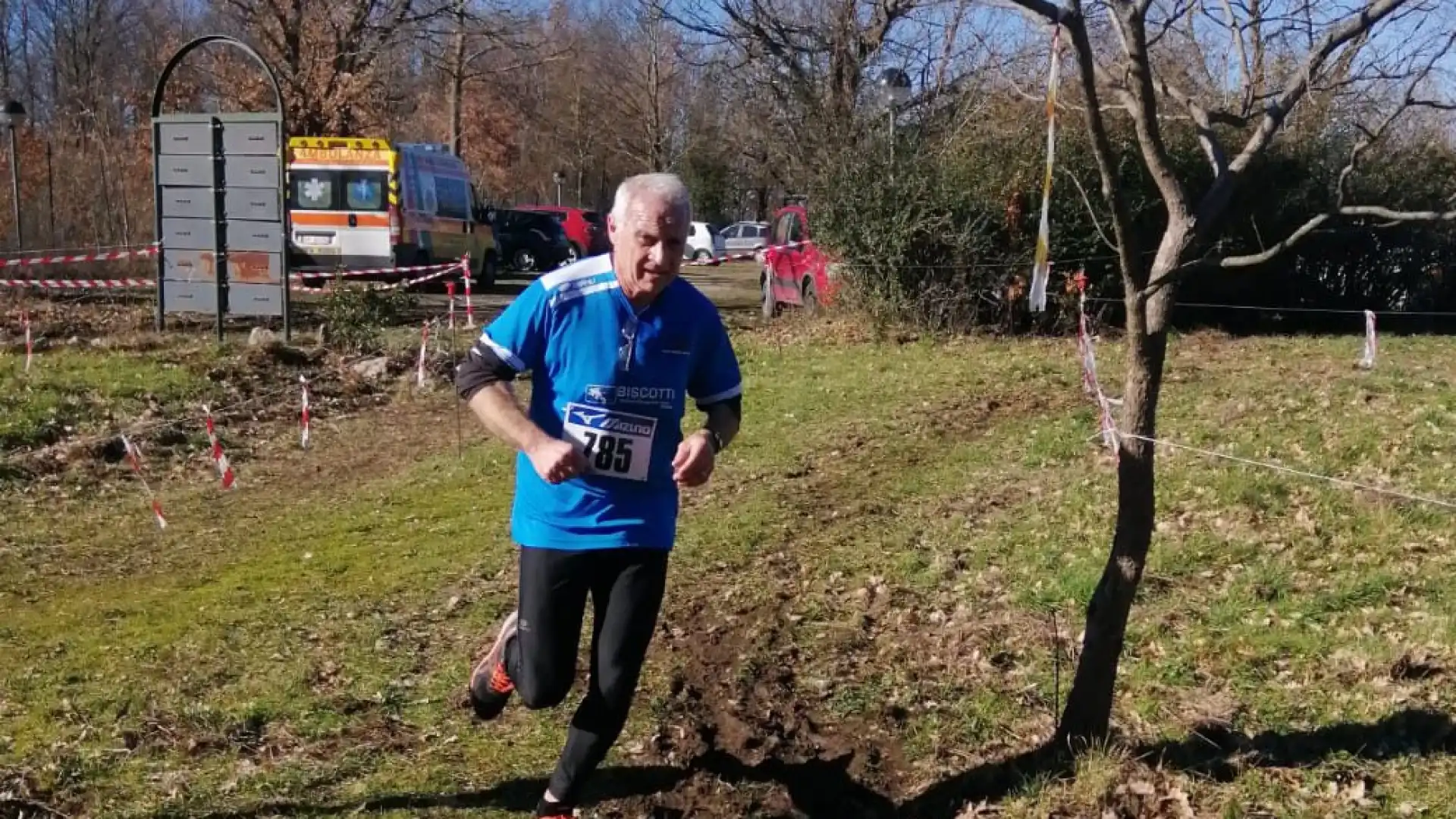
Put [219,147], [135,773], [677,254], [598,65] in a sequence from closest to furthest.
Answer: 1. [677,254]
2. [135,773]
3. [219,147]
4. [598,65]

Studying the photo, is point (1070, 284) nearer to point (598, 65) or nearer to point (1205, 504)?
point (1205, 504)

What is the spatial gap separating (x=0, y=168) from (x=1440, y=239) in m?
26.9

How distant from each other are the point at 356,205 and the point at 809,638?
65.4 feet

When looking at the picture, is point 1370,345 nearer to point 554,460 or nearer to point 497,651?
point 497,651

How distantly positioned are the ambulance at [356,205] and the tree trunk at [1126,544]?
21078 millimetres

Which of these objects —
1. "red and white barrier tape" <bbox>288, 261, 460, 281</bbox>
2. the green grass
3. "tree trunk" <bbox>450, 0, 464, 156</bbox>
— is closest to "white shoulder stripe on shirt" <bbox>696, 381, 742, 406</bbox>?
the green grass

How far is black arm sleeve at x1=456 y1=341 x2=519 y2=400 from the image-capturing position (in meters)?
3.63

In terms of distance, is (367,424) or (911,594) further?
(367,424)

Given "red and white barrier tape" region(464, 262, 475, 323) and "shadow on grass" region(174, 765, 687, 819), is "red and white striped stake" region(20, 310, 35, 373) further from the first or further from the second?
"shadow on grass" region(174, 765, 687, 819)

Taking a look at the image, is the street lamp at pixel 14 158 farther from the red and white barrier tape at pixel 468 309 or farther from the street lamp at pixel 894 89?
the street lamp at pixel 894 89

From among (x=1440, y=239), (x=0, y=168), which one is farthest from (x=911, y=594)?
(x=0, y=168)

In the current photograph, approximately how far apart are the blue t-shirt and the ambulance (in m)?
20.9

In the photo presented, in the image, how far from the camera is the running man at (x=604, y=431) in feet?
11.8

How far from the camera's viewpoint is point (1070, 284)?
675 inches
